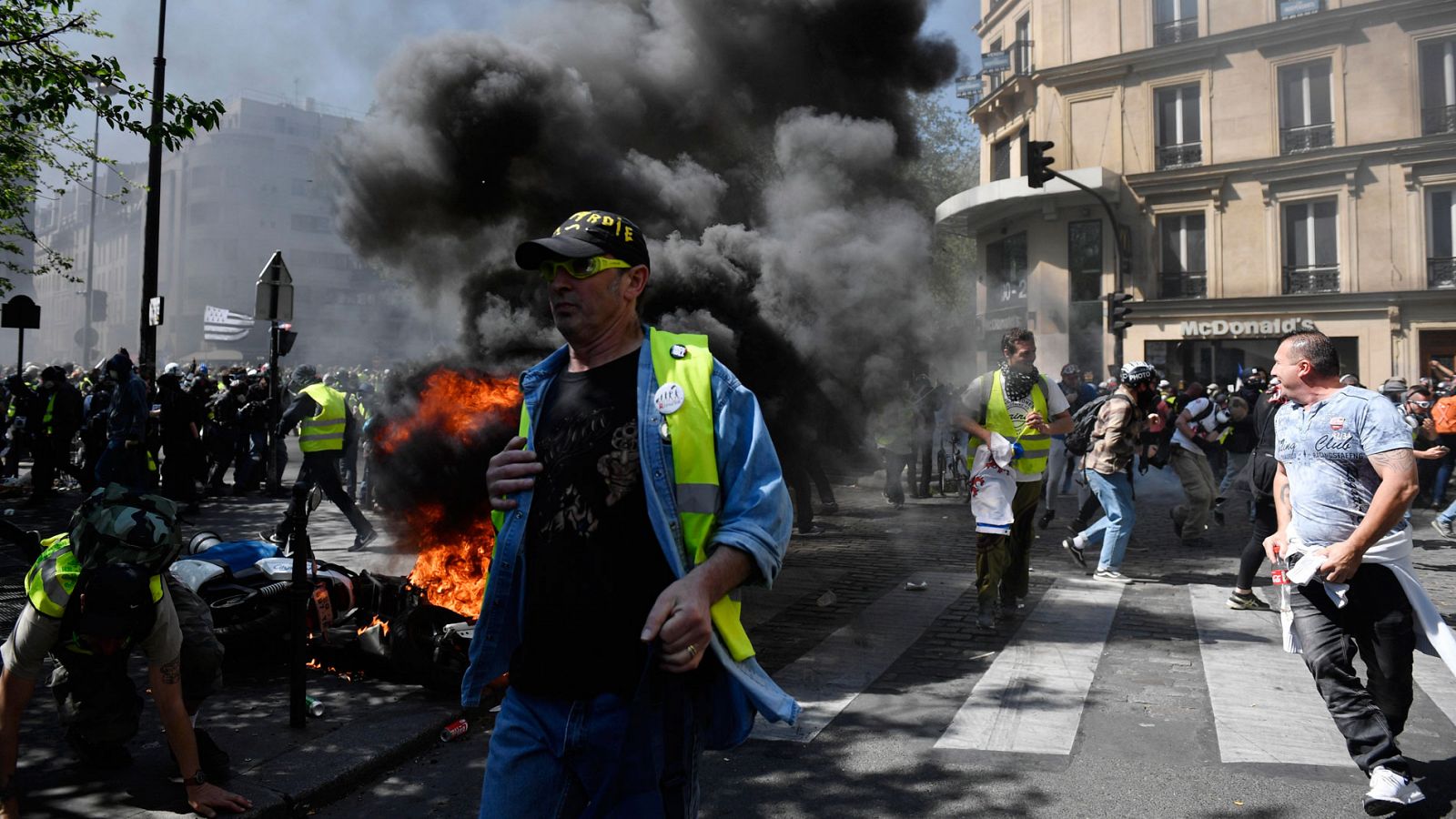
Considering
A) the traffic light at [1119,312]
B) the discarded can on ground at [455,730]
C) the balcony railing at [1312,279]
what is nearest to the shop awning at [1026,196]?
the balcony railing at [1312,279]

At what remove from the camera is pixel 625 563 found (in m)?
1.85

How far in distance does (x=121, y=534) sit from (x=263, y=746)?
132 centimetres

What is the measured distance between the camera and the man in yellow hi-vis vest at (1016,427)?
19.6ft

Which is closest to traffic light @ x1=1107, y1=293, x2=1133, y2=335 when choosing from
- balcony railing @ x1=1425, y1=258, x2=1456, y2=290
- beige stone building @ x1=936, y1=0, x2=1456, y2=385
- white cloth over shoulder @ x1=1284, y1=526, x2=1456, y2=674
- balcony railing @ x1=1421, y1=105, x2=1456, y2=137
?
beige stone building @ x1=936, y1=0, x2=1456, y2=385

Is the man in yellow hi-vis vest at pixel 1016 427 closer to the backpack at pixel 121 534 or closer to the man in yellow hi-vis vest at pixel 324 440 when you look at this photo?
the backpack at pixel 121 534

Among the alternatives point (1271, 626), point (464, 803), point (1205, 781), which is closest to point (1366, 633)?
point (1205, 781)

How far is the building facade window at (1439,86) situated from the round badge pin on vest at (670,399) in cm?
2213

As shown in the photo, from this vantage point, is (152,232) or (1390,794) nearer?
(1390,794)

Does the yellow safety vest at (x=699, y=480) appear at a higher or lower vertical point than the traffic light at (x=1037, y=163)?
lower

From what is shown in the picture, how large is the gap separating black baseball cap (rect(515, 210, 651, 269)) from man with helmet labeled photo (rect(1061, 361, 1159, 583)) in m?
6.45

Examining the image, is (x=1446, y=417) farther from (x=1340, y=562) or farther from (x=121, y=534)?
(x=121, y=534)

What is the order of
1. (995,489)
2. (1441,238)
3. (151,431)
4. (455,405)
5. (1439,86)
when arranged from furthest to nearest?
(1441,238), (1439,86), (151,431), (455,405), (995,489)

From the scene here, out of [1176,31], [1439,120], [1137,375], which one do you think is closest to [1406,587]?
[1137,375]

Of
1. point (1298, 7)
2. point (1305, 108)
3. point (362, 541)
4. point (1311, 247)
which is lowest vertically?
point (362, 541)
